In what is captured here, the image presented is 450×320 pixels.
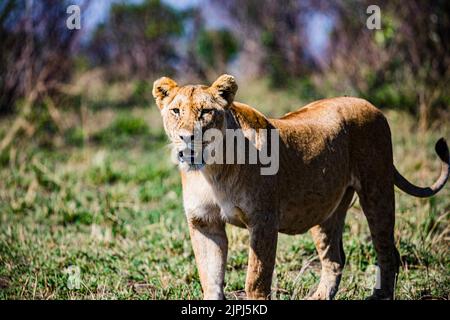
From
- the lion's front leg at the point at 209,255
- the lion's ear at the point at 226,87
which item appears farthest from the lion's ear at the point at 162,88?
the lion's front leg at the point at 209,255

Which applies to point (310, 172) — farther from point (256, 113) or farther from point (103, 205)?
point (103, 205)

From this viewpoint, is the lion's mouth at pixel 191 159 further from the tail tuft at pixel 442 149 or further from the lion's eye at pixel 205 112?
the tail tuft at pixel 442 149

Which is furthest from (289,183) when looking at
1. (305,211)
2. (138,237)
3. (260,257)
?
(138,237)

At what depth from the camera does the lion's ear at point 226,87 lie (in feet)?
10.5

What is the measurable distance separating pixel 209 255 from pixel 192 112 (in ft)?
2.50

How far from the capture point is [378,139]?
3.86m

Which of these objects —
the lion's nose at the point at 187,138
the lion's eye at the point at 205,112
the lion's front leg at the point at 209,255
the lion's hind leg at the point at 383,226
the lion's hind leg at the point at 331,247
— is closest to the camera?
the lion's nose at the point at 187,138

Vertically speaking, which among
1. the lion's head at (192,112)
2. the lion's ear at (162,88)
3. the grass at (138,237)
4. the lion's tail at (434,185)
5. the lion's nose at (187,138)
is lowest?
the grass at (138,237)

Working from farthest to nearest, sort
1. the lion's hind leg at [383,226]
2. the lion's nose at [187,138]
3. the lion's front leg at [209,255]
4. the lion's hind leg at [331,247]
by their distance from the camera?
the lion's hind leg at [331,247]
the lion's hind leg at [383,226]
the lion's front leg at [209,255]
the lion's nose at [187,138]

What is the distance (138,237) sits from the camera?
16.8 ft

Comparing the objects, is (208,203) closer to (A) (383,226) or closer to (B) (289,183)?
(B) (289,183)

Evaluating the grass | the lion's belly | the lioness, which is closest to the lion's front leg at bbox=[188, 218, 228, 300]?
the lioness

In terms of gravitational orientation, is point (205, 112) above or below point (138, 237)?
above

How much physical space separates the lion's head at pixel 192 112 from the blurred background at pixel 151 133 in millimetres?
1089
